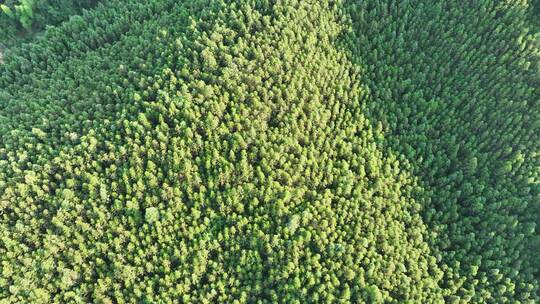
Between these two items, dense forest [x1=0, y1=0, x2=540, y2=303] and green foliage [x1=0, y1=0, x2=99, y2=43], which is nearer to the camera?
dense forest [x1=0, y1=0, x2=540, y2=303]

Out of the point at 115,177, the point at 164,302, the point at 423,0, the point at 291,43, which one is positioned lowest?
the point at 164,302

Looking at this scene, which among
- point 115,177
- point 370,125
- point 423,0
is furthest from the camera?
point 423,0

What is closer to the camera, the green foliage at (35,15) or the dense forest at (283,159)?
the dense forest at (283,159)

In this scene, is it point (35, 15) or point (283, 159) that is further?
Answer: point (35, 15)

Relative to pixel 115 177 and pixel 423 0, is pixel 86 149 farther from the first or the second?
pixel 423 0

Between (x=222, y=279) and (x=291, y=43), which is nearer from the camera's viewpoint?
(x=222, y=279)

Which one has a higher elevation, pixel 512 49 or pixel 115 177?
pixel 512 49

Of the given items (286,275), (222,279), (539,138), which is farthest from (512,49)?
(222,279)

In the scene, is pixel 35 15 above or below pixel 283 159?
above
